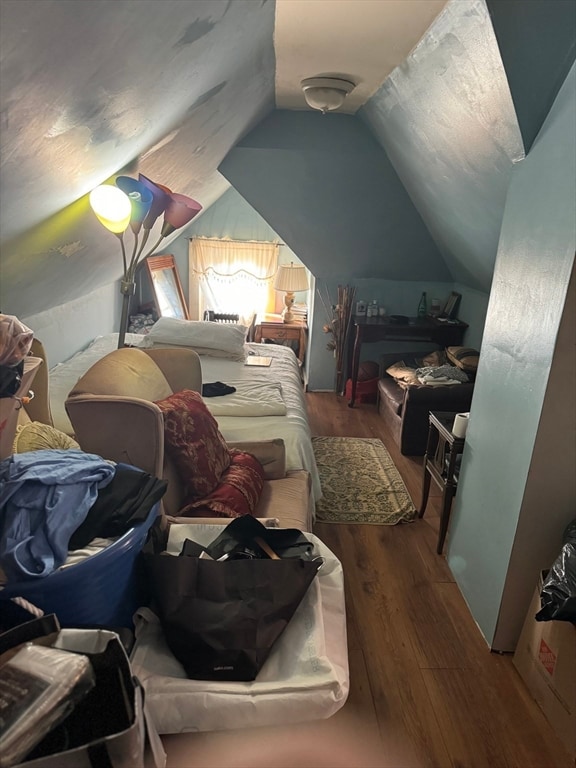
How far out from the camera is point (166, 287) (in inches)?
207

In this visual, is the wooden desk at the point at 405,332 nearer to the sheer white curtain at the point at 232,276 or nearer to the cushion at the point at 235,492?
the sheer white curtain at the point at 232,276

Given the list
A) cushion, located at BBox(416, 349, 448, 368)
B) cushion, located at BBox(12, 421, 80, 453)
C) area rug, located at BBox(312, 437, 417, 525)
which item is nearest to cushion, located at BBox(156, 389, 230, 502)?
cushion, located at BBox(12, 421, 80, 453)

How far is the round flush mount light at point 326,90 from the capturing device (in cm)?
262

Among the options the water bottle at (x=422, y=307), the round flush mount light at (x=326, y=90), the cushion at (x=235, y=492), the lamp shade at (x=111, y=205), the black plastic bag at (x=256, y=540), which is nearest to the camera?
the black plastic bag at (x=256, y=540)

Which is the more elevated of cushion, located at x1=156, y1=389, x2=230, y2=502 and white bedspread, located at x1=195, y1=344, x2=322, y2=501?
cushion, located at x1=156, y1=389, x2=230, y2=502

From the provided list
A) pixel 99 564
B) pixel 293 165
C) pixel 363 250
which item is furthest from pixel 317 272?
pixel 99 564

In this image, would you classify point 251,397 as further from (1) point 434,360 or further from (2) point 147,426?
(1) point 434,360

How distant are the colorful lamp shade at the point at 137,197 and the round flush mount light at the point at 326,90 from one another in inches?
44.7

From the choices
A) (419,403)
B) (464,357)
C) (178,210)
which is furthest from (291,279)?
(178,210)

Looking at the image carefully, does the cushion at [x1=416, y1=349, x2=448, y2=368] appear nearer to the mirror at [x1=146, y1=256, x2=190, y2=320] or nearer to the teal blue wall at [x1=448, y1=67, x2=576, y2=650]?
the teal blue wall at [x1=448, y1=67, x2=576, y2=650]

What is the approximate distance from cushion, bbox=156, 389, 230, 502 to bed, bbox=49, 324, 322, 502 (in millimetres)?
536

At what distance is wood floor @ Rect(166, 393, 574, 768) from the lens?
111 centimetres

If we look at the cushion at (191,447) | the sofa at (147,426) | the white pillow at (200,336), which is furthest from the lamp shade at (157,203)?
Answer: the white pillow at (200,336)

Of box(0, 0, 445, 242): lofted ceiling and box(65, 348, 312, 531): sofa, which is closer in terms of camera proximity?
box(0, 0, 445, 242): lofted ceiling
